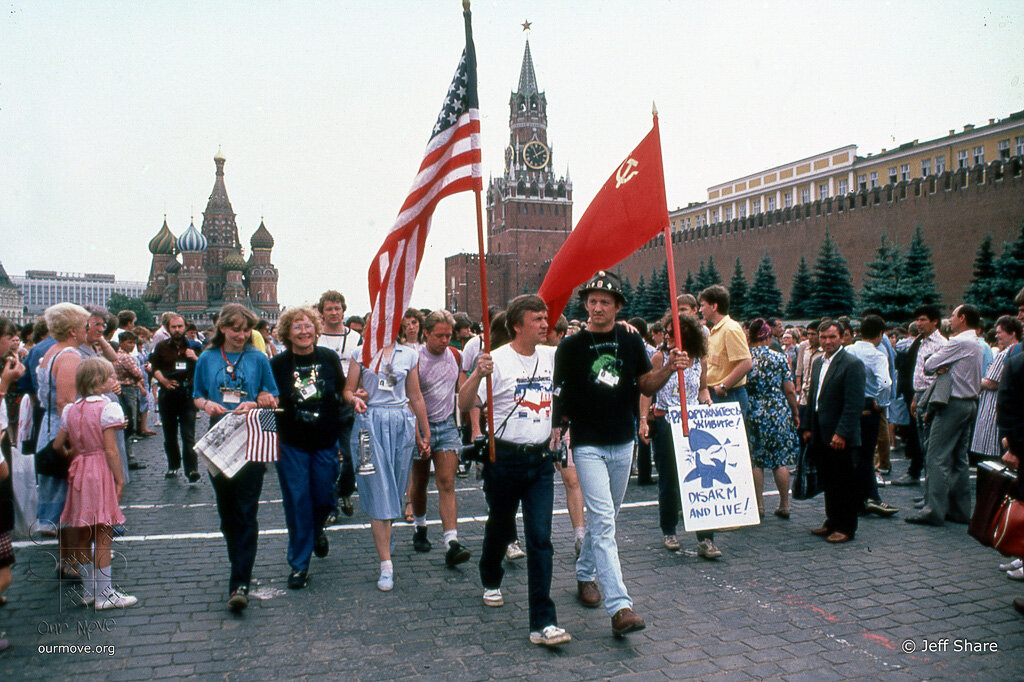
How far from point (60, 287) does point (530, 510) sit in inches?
6764

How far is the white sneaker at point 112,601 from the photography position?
4625mm

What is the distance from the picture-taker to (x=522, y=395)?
4395mm

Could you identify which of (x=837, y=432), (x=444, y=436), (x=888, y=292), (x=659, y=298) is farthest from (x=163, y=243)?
(x=837, y=432)

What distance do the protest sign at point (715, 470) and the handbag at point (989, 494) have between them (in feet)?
4.50

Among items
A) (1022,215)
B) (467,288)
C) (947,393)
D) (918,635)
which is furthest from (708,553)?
(467,288)

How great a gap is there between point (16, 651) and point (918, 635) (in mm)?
4814

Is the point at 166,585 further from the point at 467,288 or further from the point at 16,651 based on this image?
the point at 467,288

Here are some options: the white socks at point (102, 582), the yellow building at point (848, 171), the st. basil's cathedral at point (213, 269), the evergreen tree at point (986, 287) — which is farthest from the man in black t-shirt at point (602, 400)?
the st. basil's cathedral at point (213, 269)

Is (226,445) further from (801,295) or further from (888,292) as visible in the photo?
(801,295)

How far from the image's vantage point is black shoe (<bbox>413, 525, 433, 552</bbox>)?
5.95 meters

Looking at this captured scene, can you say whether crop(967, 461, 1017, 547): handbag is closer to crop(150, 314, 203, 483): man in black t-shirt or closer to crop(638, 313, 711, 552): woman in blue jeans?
crop(638, 313, 711, 552): woman in blue jeans

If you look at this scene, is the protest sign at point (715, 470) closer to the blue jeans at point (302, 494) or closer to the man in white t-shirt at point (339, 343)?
the blue jeans at point (302, 494)

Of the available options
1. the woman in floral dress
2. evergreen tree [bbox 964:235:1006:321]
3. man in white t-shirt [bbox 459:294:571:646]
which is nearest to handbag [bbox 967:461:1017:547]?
the woman in floral dress

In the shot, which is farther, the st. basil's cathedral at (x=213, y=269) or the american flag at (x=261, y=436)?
the st. basil's cathedral at (x=213, y=269)
